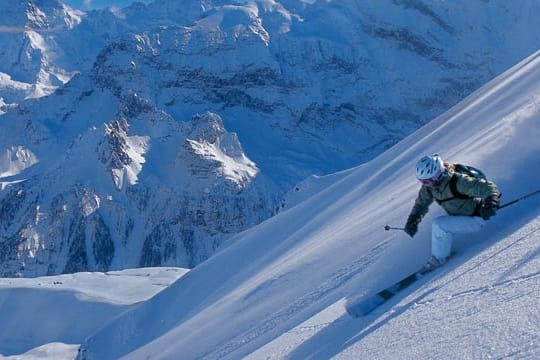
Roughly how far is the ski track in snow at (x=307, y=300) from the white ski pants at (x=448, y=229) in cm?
210

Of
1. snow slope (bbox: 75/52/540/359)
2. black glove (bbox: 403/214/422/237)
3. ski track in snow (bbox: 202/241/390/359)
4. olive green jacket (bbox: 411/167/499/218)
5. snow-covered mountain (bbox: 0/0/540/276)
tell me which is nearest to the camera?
snow slope (bbox: 75/52/540/359)

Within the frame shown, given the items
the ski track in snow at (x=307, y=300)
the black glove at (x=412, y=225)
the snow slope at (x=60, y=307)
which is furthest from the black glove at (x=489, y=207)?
the snow slope at (x=60, y=307)

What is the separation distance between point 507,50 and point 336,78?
46405 millimetres

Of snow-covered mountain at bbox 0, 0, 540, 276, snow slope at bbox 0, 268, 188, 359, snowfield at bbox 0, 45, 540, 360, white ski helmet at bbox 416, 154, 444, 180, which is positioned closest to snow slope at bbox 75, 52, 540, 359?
snowfield at bbox 0, 45, 540, 360

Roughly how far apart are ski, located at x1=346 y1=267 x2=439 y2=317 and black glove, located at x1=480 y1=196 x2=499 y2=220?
0.80 meters

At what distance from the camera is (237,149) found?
14962 centimetres

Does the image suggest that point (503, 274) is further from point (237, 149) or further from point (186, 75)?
point (186, 75)

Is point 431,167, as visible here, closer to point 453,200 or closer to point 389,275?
point 453,200

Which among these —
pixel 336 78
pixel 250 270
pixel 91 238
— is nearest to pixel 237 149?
pixel 91 238

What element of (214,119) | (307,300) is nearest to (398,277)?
(307,300)

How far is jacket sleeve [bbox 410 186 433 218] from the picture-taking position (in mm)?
7797

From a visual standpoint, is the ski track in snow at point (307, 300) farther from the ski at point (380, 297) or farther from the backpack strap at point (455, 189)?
the backpack strap at point (455, 189)

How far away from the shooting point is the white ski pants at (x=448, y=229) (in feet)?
23.2

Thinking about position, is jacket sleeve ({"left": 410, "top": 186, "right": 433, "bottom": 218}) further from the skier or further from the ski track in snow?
the ski track in snow
